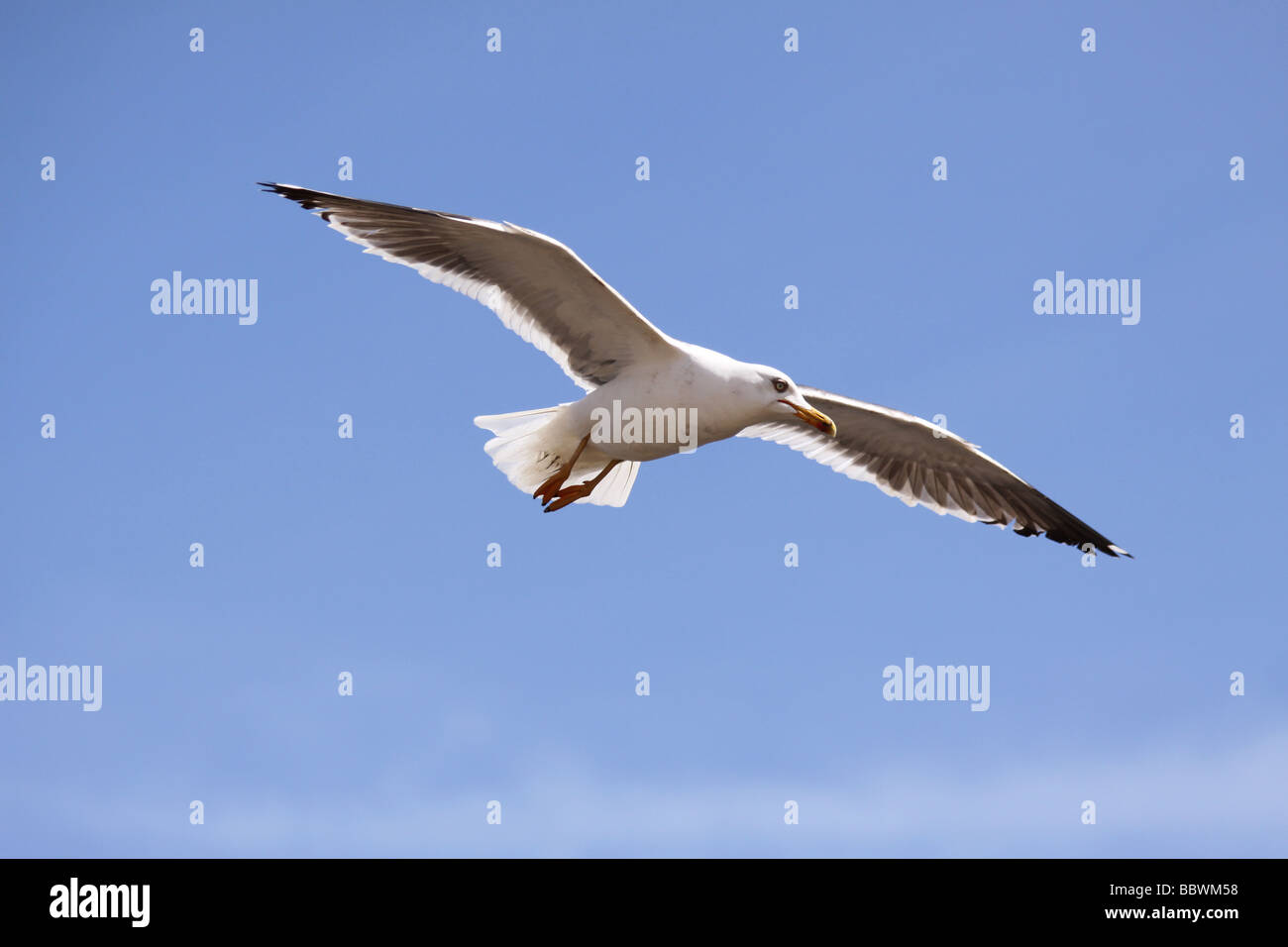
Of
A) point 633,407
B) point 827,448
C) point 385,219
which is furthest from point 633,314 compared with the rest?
point 827,448

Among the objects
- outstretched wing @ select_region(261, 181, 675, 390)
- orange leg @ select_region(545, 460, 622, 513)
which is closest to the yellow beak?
outstretched wing @ select_region(261, 181, 675, 390)

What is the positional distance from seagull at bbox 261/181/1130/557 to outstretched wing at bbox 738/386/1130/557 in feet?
5.32

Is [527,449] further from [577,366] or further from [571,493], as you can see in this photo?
[577,366]

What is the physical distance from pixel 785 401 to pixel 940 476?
2.32 metres

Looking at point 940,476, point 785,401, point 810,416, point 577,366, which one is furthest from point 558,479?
point 940,476

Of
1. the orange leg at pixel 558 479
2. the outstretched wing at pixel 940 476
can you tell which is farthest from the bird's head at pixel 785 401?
the outstretched wing at pixel 940 476

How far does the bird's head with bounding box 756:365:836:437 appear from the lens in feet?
22.1

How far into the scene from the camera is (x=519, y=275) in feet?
22.1

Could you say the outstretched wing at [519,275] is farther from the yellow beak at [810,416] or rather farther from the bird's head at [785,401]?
the yellow beak at [810,416]

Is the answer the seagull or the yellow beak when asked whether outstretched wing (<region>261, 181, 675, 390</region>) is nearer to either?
the seagull

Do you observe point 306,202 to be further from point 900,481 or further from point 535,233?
point 900,481

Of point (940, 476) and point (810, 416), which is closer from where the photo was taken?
point (810, 416)

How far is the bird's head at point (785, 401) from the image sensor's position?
22.1 ft

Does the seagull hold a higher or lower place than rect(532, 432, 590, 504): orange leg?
higher
